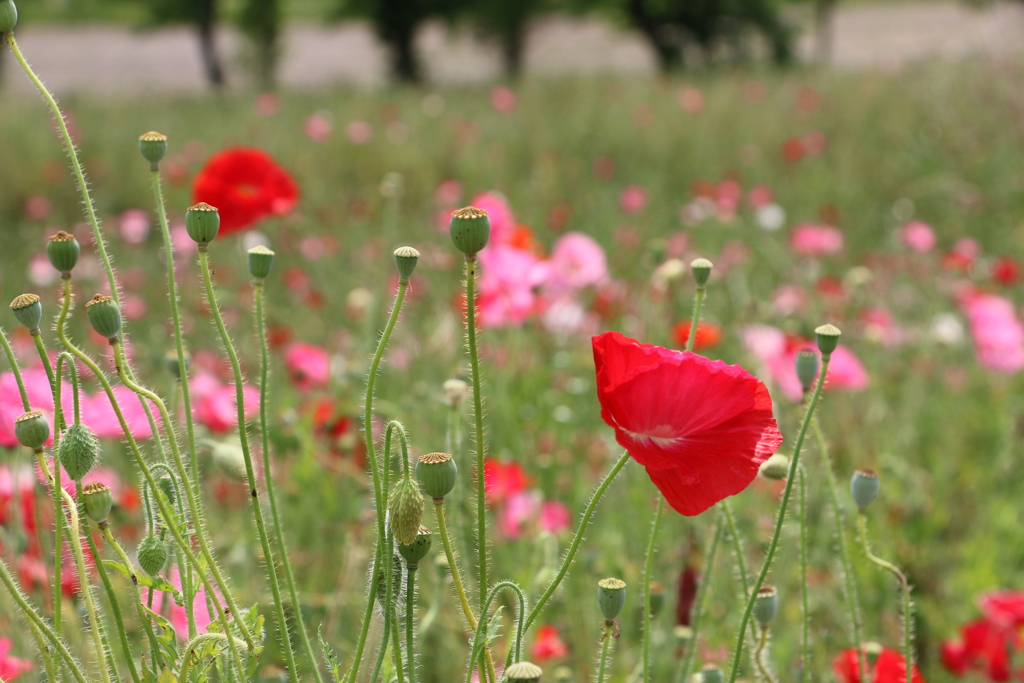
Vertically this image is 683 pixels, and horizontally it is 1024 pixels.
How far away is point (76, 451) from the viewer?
22.7 inches

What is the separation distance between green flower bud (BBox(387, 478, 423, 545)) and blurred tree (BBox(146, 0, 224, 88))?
50.3ft

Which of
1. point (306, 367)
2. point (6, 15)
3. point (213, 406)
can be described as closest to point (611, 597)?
point (6, 15)

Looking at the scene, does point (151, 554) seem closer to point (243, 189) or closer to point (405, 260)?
point (405, 260)

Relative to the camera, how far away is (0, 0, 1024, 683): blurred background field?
4.94ft

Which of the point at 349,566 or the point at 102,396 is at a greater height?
the point at 102,396

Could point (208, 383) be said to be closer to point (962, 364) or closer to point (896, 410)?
point (896, 410)

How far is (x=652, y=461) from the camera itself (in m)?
0.59

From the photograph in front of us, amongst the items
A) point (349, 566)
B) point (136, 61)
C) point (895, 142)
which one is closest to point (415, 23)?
point (895, 142)

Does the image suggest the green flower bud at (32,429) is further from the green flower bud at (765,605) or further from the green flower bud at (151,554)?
the green flower bud at (765,605)

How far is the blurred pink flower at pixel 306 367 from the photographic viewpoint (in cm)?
178

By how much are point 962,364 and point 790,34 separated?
46.0ft

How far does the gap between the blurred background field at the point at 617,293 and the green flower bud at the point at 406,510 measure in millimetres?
457

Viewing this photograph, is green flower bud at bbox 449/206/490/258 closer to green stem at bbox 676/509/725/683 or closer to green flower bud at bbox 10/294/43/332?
green flower bud at bbox 10/294/43/332

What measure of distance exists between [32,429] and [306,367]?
4.04ft
